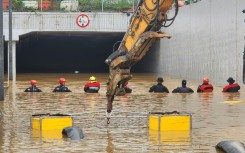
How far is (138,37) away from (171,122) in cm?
196

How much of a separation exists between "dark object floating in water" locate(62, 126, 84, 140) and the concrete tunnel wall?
1983 centimetres

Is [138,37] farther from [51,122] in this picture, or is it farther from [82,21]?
[82,21]

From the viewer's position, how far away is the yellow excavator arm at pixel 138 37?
16.2m

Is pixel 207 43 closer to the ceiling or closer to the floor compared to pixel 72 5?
closer to the floor

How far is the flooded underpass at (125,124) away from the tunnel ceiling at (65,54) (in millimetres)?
39197

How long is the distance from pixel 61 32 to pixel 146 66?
392 inches

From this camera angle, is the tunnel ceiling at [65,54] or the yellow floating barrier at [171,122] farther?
the tunnel ceiling at [65,54]

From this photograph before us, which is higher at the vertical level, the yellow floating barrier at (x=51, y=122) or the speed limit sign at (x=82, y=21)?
the speed limit sign at (x=82, y=21)

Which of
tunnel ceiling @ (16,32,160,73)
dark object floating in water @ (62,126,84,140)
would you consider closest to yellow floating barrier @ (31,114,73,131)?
dark object floating in water @ (62,126,84,140)

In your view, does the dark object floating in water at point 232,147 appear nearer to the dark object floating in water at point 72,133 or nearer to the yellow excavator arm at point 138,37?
the dark object floating in water at point 72,133

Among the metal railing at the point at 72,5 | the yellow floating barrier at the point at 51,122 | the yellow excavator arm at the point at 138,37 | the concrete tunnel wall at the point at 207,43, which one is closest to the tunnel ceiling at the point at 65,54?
the metal railing at the point at 72,5

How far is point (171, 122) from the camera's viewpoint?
16.6 metres

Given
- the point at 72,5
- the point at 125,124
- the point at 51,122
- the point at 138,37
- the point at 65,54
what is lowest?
the point at 125,124

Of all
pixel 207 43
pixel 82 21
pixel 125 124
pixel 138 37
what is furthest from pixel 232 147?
pixel 82 21
